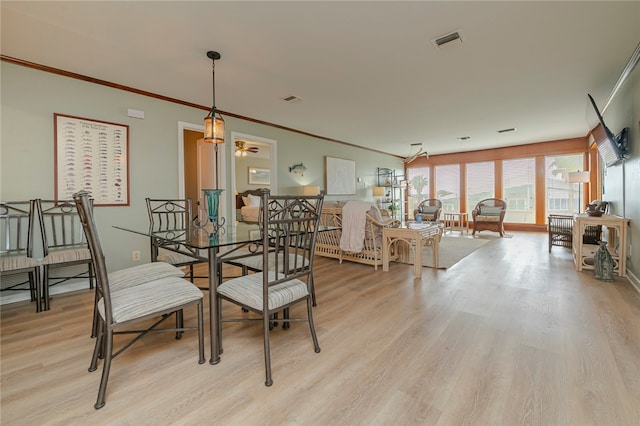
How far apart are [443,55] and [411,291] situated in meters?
2.43

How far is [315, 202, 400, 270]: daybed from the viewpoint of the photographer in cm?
381

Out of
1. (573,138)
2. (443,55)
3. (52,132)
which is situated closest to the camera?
(443,55)

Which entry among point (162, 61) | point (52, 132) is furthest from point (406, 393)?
point (52, 132)

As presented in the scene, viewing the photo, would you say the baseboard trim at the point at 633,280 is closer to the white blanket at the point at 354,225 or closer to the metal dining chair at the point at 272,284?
the white blanket at the point at 354,225

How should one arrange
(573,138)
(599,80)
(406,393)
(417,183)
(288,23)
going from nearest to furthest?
(406,393), (288,23), (599,80), (573,138), (417,183)

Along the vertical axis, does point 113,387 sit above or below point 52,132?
below

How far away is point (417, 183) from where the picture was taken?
9.74m

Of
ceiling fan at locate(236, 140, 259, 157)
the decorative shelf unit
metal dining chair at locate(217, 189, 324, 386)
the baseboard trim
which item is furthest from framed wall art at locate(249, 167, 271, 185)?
the baseboard trim

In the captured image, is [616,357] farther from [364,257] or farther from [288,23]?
[288,23]

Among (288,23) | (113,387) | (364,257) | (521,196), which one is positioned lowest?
(113,387)

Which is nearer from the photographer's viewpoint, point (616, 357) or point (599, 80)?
point (616, 357)

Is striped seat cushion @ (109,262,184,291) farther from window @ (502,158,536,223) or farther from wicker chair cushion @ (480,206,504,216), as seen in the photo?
window @ (502,158,536,223)

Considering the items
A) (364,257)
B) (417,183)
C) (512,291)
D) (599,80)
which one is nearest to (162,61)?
(364,257)

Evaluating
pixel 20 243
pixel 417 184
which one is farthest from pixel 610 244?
pixel 20 243
